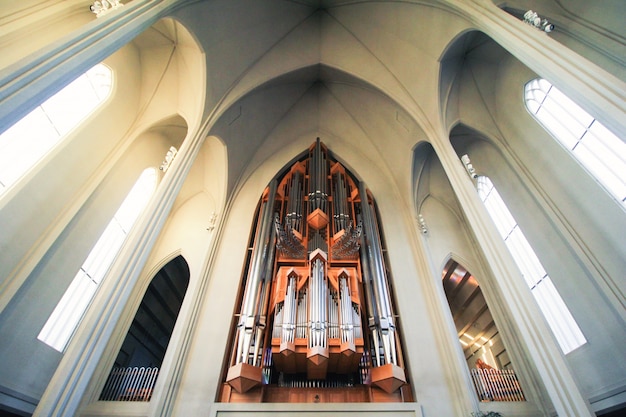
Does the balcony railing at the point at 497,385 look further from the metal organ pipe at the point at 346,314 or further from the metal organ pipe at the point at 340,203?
the metal organ pipe at the point at 340,203

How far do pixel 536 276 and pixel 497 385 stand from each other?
254cm

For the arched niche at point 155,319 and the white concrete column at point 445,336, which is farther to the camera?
the arched niche at point 155,319

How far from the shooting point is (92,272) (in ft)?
24.1

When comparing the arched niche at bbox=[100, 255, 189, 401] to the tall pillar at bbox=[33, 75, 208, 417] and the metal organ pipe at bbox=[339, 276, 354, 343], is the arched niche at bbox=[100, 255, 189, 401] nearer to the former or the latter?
the tall pillar at bbox=[33, 75, 208, 417]

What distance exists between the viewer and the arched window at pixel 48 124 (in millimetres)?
5711

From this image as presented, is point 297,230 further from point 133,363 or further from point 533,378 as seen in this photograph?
point 133,363

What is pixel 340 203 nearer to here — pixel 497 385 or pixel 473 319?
pixel 497 385

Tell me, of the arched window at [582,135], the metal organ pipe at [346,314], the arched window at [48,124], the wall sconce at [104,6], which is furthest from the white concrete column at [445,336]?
the arched window at [48,124]

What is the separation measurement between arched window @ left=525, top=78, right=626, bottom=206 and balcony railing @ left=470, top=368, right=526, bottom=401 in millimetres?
4029

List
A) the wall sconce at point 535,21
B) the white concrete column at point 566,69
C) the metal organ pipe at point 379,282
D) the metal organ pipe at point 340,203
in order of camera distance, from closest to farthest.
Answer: the white concrete column at point 566,69 < the wall sconce at point 535,21 < the metal organ pipe at point 379,282 < the metal organ pipe at point 340,203

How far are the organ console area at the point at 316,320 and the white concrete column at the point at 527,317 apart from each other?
2.36 metres

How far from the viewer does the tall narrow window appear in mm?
6286

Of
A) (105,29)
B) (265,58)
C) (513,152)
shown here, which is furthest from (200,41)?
(513,152)

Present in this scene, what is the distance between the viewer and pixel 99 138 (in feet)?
24.7
